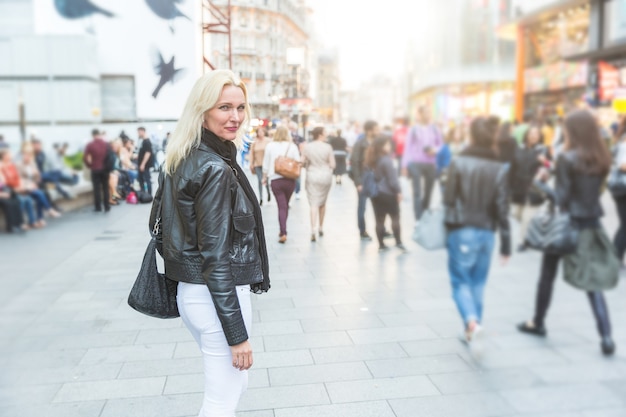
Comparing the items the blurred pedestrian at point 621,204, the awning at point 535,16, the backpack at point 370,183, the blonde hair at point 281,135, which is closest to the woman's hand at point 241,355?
the blurred pedestrian at point 621,204

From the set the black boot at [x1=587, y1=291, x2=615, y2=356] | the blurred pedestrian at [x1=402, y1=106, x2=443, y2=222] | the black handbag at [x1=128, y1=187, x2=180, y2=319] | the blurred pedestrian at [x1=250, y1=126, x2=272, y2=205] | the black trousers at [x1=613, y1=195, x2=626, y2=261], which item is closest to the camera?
the black handbag at [x1=128, y1=187, x2=180, y2=319]

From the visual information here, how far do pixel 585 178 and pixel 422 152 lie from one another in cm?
560

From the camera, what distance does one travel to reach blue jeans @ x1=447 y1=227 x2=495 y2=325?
4348 mm

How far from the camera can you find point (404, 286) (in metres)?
6.14

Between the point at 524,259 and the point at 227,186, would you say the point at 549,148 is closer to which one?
the point at 524,259

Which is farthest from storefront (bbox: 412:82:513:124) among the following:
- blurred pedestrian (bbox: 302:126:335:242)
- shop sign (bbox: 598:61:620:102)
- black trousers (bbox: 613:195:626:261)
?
black trousers (bbox: 613:195:626:261)

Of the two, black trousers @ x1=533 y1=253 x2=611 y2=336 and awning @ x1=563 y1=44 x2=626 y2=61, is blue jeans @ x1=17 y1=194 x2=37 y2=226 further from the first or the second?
awning @ x1=563 y1=44 x2=626 y2=61

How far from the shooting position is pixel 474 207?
4.30 m

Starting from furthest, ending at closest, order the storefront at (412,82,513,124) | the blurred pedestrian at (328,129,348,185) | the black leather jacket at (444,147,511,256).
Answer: the storefront at (412,82,513,124) < the blurred pedestrian at (328,129,348,185) < the black leather jacket at (444,147,511,256)

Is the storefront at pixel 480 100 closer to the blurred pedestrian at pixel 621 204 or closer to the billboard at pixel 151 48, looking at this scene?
the blurred pedestrian at pixel 621 204

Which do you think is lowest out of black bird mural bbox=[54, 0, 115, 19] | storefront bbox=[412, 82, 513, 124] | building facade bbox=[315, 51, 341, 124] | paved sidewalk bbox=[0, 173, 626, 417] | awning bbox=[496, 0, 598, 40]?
paved sidewalk bbox=[0, 173, 626, 417]

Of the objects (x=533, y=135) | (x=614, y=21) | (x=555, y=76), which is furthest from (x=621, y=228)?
(x=555, y=76)

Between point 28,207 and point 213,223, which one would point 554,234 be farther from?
point 28,207

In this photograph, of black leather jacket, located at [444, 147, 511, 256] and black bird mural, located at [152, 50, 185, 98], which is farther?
black leather jacket, located at [444, 147, 511, 256]
